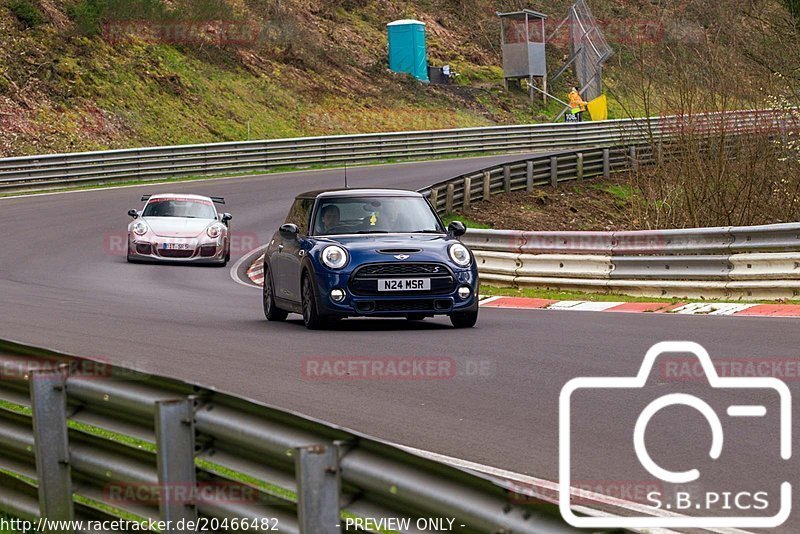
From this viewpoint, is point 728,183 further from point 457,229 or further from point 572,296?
point 457,229

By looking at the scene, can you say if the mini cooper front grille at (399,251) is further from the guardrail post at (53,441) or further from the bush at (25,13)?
the bush at (25,13)

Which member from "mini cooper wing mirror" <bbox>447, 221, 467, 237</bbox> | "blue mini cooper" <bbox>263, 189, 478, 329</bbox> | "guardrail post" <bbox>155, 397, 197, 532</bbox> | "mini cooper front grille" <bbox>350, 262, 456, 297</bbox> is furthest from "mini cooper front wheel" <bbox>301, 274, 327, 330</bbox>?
"guardrail post" <bbox>155, 397, 197, 532</bbox>

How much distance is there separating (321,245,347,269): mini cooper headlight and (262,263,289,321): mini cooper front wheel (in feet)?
5.37

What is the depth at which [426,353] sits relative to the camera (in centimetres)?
1184

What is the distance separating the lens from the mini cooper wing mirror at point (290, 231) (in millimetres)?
14953

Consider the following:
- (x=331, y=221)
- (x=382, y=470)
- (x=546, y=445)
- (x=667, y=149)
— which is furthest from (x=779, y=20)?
(x=382, y=470)

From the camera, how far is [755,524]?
5.75 meters

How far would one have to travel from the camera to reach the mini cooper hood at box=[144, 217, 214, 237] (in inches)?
986

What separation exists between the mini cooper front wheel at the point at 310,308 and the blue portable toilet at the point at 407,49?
44497mm

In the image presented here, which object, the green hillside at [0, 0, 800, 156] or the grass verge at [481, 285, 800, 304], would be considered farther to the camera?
the green hillside at [0, 0, 800, 156]

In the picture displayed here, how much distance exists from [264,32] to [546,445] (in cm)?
4866

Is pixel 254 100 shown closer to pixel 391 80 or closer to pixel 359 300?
pixel 391 80

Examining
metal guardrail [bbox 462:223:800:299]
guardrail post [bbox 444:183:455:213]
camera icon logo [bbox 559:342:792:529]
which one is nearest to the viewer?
camera icon logo [bbox 559:342:792:529]

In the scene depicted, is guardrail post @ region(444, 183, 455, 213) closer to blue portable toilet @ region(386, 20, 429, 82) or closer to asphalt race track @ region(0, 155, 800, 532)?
asphalt race track @ region(0, 155, 800, 532)
